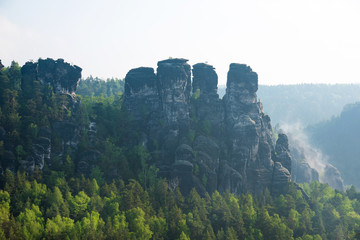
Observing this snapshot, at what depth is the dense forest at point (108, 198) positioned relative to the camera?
196ft

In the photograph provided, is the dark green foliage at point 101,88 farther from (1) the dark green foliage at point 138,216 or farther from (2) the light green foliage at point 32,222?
(2) the light green foliage at point 32,222

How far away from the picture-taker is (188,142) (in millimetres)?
91688

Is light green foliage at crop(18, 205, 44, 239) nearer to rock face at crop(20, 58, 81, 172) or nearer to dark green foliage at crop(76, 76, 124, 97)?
rock face at crop(20, 58, 81, 172)

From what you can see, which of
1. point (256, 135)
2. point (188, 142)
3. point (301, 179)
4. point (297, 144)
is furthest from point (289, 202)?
point (297, 144)

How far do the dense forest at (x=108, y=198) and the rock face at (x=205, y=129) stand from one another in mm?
4557

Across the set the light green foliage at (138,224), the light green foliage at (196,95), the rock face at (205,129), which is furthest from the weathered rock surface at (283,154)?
the light green foliage at (138,224)

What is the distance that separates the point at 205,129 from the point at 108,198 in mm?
38607

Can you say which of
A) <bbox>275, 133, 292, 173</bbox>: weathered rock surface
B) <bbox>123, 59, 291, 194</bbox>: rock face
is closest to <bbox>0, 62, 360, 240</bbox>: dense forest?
<bbox>123, 59, 291, 194</bbox>: rock face

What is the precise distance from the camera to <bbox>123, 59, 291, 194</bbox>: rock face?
8894 centimetres

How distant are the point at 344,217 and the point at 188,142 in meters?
46.2

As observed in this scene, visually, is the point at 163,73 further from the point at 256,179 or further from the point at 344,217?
the point at 344,217

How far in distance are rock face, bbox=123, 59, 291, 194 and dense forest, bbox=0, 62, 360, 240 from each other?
4557mm

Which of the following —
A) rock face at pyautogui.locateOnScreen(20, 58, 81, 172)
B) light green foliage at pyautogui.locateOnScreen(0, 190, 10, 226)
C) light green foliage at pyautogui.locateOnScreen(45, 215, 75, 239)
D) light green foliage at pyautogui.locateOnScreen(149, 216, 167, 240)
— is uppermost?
rock face at pyautogui.locateOnScreen(20, 58, 81, 172)

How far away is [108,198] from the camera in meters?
68.8
